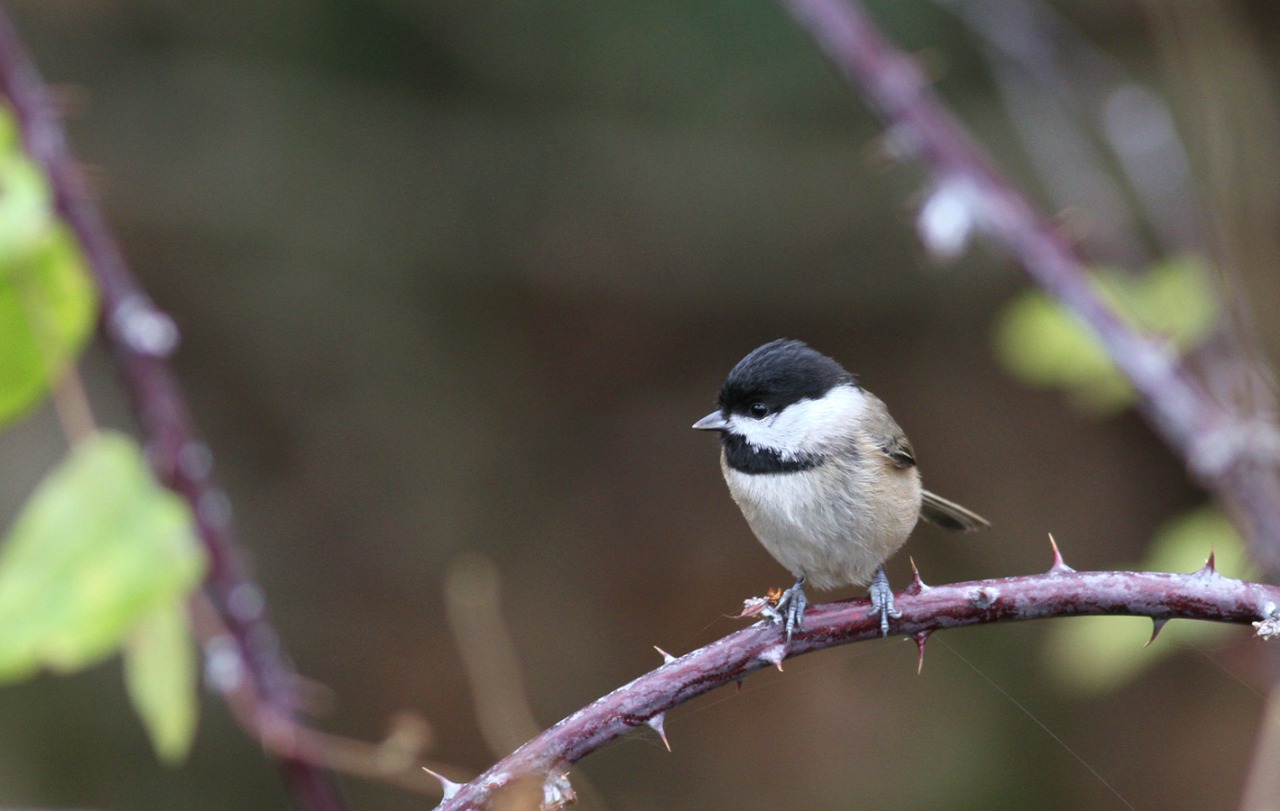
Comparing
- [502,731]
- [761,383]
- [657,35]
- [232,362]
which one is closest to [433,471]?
[232,362]

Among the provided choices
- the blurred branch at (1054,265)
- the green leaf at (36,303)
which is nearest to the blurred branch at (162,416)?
the green leaf at (36,303)

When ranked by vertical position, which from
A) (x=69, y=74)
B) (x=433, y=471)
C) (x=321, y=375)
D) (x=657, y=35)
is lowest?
(x=433, y=471)

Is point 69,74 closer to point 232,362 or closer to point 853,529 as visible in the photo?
point 232,362

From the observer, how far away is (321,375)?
15.7ft

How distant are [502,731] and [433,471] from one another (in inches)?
95.9

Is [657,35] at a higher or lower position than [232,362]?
higher

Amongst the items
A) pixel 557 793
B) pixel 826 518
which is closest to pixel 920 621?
pixel 557 793

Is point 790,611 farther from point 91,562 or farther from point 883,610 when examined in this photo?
point 91,562

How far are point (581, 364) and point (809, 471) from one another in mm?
2859

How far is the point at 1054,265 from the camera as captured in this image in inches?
85.4

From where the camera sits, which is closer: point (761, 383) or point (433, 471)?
point (761, 383)

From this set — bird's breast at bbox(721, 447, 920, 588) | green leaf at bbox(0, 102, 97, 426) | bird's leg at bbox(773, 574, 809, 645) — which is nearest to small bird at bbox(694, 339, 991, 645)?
bird's breast at bbox(721, 447, 920, 588)

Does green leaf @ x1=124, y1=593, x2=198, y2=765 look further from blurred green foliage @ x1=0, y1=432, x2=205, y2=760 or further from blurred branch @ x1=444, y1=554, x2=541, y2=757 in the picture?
blurred branch @ x1=444, y1=554, x2=541, y2=757

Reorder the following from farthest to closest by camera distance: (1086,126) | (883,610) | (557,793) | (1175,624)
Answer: (1086,126) < (1175,624) < (883,610) < (557,793)
